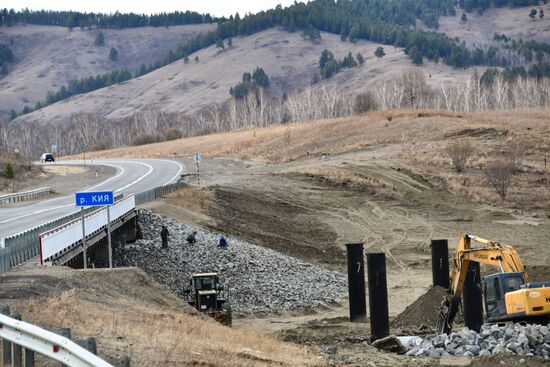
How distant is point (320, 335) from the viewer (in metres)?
31.4

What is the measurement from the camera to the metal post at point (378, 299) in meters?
32.0

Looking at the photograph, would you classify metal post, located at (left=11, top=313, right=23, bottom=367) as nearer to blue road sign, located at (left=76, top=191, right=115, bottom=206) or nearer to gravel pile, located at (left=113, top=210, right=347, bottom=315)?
blue road sign, located at (left=76, top=191, right=115, bottom=206)

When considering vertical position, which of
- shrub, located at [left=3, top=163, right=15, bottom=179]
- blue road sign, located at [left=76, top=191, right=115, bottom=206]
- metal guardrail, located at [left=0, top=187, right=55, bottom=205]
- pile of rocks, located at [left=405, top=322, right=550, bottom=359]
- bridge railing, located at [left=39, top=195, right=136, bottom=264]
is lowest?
shrub, located at [left=3, top=163, right=15, bottom=179]

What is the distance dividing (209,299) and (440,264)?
423 inches

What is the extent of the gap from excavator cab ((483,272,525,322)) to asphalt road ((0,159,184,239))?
17156 millimetres

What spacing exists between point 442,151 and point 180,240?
144 feet

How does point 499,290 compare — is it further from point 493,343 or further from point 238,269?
point 238,269

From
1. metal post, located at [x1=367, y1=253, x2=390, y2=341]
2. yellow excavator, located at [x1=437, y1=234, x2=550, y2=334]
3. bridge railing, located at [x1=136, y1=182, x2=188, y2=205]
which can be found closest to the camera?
yellow excavator, located at [x1=437, y1=234, x2=550, y2=334]

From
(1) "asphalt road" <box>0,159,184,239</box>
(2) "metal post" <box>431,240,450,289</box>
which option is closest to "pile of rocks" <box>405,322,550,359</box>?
(2) "metal post" <box>431,240,450,289</box>

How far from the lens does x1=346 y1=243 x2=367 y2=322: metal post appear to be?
1459 inches

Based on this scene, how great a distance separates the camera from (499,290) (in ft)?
88.3

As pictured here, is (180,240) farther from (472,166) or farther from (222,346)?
(472,166)

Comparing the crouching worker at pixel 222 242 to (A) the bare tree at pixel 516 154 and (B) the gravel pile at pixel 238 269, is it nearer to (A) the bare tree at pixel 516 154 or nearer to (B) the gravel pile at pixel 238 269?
(B) the gravel pile at pixel 238 269

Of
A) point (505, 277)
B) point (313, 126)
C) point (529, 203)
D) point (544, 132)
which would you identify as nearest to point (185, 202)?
point (529, 203)
